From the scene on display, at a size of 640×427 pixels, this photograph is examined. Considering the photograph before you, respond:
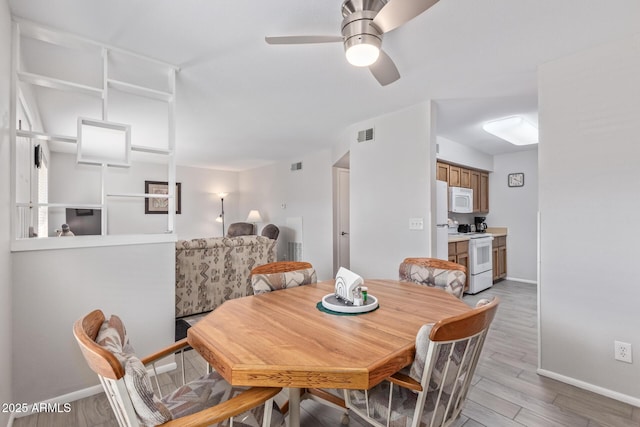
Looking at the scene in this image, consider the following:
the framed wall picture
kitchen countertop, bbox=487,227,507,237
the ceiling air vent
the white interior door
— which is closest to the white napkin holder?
the ceiling air vent

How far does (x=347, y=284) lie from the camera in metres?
1.58

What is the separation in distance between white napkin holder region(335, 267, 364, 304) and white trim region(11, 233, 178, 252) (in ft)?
4.84

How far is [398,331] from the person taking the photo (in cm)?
122

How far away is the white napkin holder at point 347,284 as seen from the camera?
1553 mm

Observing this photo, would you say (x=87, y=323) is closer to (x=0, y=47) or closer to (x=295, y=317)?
(x=295, y=317)

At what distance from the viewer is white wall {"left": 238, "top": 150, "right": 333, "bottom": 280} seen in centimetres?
530

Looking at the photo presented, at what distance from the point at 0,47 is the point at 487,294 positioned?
18.2 ft

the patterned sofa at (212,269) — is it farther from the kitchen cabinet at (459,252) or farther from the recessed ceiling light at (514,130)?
the recessed ceiling light at (514,130)

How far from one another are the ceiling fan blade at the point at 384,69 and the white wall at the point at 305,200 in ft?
10.7

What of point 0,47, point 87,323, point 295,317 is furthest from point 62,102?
point 295,317

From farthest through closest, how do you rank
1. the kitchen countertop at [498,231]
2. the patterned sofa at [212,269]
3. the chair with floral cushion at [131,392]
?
1. the kitchen countertop at [498,231]
2. the patterned sofa at [212,269]
3. the chair with floral cushion at [131,392]

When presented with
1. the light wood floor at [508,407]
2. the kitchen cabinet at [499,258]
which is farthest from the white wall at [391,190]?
the kitchen cabinet at [499,258]

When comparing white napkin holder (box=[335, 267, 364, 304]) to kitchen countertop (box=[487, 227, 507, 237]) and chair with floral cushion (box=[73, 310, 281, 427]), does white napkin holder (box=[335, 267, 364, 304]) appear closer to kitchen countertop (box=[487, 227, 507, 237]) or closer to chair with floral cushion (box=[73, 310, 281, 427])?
chair with floral cushion (box=[73, 310, 281, 427])

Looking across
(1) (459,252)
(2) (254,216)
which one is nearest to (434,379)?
(1) (459,252)
